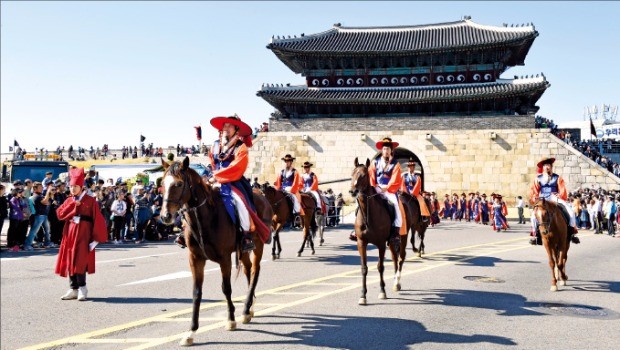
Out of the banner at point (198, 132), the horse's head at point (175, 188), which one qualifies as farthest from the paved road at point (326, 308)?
the banner at point (198, 132)

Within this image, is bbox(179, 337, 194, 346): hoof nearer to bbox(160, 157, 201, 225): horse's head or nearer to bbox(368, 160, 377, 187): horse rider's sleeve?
bbox(160, 157, 201, 225): horse's head

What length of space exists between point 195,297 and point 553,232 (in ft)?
23.0

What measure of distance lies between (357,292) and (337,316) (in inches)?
68.4

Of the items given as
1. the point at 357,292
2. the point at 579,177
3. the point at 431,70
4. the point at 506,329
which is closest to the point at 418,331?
the point at 506,329

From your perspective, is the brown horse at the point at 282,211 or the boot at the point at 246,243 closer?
the boot at the point at 246,243

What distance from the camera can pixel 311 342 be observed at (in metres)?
5.99

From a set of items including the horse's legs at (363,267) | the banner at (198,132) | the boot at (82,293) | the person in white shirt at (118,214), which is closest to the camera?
the horse's legs at (363,267)

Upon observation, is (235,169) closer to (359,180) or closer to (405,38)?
(359,180)

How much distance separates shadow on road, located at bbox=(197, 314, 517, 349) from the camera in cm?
594

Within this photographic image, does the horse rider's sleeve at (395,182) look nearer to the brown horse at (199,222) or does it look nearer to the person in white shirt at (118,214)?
the brown horse at (199,222)

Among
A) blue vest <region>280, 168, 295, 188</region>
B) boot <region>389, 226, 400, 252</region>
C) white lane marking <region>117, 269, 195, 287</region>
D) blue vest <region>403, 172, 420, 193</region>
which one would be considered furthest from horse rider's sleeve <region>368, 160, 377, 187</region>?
blue vest <region>280, 168, 295, 188</region>

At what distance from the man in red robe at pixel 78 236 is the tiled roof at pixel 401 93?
1288 inches

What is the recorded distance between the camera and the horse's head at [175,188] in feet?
19.0

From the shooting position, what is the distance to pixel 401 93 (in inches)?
1597
